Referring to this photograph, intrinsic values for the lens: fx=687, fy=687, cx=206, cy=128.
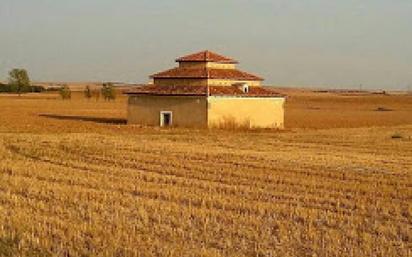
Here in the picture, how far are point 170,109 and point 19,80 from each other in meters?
104

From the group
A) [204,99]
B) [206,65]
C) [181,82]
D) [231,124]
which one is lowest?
[231,124]

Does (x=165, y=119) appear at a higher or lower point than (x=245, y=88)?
lower

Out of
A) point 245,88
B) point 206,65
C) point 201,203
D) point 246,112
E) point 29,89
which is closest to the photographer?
point 201,203

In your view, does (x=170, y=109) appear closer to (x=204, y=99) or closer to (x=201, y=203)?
(x=204, y=99)

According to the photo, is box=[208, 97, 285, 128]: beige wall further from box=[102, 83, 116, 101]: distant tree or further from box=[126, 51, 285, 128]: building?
box=[102, 83, 116, 101]: distant tree

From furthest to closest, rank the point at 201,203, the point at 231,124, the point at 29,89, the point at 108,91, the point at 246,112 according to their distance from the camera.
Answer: the point at 29,89 → the point at 108,91 → the point at 246,112 → the point at 231,124 → the point at 201,203

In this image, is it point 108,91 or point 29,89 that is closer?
point 108,91

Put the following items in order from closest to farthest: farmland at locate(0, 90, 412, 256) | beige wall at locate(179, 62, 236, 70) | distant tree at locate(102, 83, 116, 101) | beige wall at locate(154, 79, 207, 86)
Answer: farmland at locate(0, 90, 412, 256) < beige wall at locate(154, 79, 207, 86) < beige wall at locate(179, 62, 236, 70) < distant tree at locate(102, 83, 116, 101)

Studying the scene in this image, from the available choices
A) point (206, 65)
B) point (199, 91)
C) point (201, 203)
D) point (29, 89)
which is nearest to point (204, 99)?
point (199, 91)

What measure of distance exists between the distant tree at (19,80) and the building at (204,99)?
9665 cm

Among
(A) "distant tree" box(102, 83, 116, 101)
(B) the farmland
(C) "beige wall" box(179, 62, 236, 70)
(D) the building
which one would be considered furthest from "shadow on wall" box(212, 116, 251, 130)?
(A) "distant tree" box(102, 83, 116, 101)

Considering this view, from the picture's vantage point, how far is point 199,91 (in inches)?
1741

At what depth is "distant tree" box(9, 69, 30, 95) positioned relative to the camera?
139 m

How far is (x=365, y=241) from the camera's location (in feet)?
33.0
